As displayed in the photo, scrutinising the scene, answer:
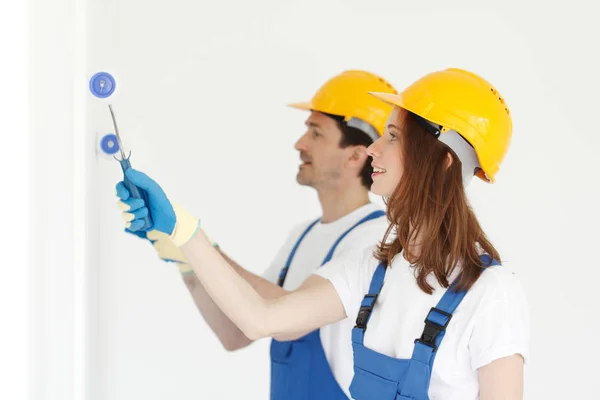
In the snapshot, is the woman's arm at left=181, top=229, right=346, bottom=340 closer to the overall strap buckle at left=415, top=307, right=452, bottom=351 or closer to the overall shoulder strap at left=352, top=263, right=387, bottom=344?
the overall shoulder strap at left=352, top=263, right=387, bottom=344

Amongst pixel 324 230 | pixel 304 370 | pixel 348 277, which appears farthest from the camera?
pixel 324 230

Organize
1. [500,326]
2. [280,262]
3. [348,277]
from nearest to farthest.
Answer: [500,326], [348,277], [280,262]

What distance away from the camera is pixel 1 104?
1031 mm

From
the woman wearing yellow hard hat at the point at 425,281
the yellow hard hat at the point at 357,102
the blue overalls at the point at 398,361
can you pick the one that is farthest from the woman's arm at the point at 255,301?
the yellow hard hat at the point at 357,102

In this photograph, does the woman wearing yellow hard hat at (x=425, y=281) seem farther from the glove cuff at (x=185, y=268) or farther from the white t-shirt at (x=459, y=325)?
the glove cuff at (x=185, y=268)

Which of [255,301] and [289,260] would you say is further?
[289,260]

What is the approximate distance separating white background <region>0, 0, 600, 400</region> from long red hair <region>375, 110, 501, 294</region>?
1206mm

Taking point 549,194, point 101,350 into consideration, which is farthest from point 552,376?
point 101,350

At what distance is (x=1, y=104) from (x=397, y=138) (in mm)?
987

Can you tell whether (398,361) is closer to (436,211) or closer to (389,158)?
(436,211)

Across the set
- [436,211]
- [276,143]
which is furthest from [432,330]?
[276,143]

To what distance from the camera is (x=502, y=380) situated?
1474 millimetres

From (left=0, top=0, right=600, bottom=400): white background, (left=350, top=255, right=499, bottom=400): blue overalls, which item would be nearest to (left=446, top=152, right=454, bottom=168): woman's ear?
(left=350, top=255, right=499, bottom=400): blue overalls

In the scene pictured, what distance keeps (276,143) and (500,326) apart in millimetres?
1519
